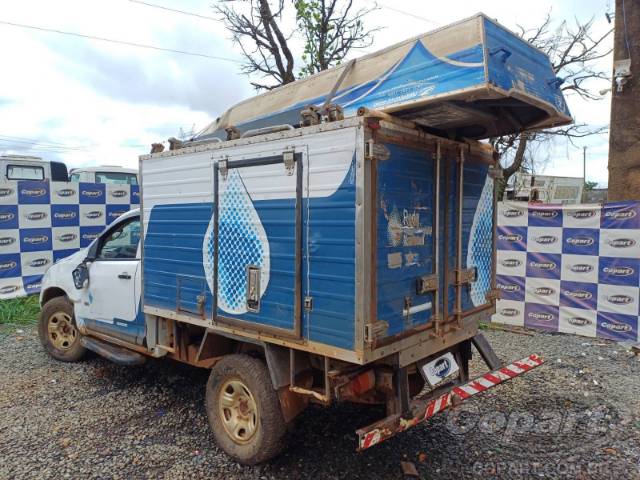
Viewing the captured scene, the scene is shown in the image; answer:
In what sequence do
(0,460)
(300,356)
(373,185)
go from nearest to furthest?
(373,185), (300,356), (0,460)

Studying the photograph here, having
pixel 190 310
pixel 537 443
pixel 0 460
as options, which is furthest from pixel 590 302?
pixel 0 460

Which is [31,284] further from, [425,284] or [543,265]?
[543,265]

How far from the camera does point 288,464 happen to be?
10.9ft

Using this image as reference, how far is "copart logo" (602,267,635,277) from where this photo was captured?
19.9 ft

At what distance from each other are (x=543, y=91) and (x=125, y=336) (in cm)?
405

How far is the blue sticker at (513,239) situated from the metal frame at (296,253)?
191 inches

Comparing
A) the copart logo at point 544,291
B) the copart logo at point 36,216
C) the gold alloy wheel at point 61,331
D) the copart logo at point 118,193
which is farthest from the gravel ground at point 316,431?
the copart logo at point 118,193

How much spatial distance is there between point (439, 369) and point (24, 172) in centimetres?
1157

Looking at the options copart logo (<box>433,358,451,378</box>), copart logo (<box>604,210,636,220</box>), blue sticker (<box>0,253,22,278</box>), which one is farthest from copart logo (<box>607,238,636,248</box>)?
blue sticker (<box>0,253,22,278</box>)

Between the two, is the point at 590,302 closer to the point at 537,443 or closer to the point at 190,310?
the point at 537,443

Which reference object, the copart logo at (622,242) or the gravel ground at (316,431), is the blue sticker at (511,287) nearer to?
the copart logo at (622,242)

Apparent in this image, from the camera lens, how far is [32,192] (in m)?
8.34

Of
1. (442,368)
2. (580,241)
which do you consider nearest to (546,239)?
(580,241)

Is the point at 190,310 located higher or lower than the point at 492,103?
lower
